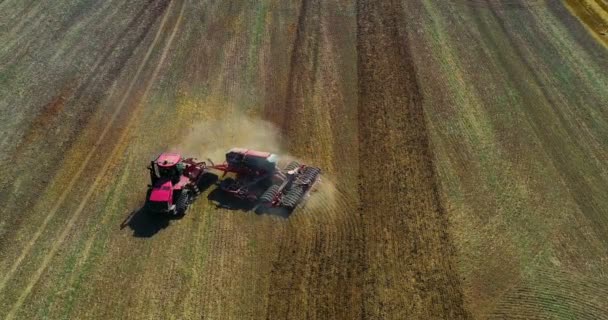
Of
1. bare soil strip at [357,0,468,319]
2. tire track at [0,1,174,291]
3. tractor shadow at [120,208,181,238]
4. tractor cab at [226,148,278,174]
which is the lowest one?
tire track at [0,1,174,291]

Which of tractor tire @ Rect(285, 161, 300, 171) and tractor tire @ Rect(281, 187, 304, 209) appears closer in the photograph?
tractor tire @ Rect(281, 187, 304, 209)

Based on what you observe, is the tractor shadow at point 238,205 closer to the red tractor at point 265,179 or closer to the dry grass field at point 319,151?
the red tractor at point 265,179

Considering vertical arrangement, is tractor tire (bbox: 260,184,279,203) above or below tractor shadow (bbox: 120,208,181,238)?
above

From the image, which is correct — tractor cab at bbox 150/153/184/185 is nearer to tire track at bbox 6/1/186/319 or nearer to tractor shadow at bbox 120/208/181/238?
tractor shadow at bbox 120/208/181/238

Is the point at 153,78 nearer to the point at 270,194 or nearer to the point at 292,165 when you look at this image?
the point at 292,165

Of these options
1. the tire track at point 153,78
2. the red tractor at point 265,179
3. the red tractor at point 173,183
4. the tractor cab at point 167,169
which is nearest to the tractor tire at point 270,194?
the red tractor at point 265,179

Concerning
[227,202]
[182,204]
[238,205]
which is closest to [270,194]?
[238,205]

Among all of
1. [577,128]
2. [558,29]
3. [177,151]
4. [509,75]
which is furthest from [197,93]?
[558,29]

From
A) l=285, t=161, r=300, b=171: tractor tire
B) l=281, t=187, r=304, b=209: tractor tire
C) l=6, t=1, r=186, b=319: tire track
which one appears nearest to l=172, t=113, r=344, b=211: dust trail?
l=285, t=161, r=300, b=171: tractor tire
